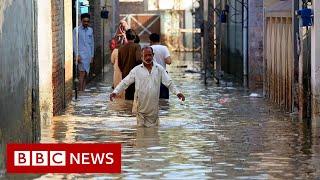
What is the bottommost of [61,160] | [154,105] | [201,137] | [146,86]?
[201,137]

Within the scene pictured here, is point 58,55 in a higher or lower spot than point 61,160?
higher

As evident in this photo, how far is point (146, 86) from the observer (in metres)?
18.0

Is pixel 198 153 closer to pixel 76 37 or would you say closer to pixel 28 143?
pixel 28 143

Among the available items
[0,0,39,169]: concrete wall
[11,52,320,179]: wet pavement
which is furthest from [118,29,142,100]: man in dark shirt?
[0,0,39,169]: concrete wall

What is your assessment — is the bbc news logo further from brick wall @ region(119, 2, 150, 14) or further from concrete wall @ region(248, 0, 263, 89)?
brick wall @ region(119, 2, 150, 14)

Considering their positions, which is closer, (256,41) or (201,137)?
(201,137)

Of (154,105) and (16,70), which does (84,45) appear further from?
(16,70)

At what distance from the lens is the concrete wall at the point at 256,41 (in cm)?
2769

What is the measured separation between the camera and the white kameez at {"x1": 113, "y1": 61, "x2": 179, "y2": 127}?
708 inches

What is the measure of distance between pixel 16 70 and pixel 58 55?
295 inches

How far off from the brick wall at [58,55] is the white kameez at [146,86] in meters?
2.58

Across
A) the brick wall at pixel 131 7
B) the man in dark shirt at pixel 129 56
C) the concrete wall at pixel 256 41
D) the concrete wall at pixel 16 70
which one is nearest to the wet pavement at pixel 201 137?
the man in dark shirt at pixel 129 56

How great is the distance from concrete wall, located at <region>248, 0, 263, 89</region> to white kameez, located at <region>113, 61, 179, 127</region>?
31.9 feet

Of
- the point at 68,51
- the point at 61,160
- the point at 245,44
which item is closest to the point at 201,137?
the point at 61,160
